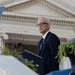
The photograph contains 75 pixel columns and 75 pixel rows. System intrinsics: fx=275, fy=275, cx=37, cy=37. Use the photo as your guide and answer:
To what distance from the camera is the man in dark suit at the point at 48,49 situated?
6.46 feet

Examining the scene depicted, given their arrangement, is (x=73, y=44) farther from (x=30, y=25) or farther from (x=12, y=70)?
(x=30, y=25)

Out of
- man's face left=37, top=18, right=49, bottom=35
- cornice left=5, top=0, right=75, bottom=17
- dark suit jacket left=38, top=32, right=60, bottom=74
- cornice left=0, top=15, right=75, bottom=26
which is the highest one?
man's face left=37, top=18, right=49, bottom=35

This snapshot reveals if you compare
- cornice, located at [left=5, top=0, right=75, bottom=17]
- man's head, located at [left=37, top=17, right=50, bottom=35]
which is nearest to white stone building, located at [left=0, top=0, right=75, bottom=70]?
cornice, located at [left=5, top=0, right=75, bottom=17]

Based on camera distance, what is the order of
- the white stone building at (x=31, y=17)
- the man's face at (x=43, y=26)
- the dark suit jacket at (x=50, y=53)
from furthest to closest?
1. the white stone building at (x=31, y=17)
2. the man's face at (x=43, y=26)
3. the dark suit jacket at (x=50, y=53)

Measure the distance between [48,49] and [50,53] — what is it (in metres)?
0.04

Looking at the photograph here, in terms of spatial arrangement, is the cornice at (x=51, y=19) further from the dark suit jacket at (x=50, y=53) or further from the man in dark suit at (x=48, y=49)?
the dark suit jacket at (x=50, y=53)

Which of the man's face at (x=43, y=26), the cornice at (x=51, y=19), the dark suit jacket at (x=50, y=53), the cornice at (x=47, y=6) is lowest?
the cornice at (x=51, y=19)

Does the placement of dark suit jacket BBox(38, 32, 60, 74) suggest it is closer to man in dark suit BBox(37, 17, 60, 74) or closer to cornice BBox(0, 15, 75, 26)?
man in dark suit BBox(37, 17, 60, 74)

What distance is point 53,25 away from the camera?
9391 mm

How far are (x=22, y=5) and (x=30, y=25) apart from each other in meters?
0.72

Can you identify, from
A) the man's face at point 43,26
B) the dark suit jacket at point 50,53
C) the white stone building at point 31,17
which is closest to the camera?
the dark suit jacket at point 50,53

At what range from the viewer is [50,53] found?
205 centimetres

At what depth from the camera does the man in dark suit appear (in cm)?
197

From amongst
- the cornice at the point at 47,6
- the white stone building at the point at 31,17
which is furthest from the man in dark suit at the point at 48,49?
the cornice at the point at 47,6
